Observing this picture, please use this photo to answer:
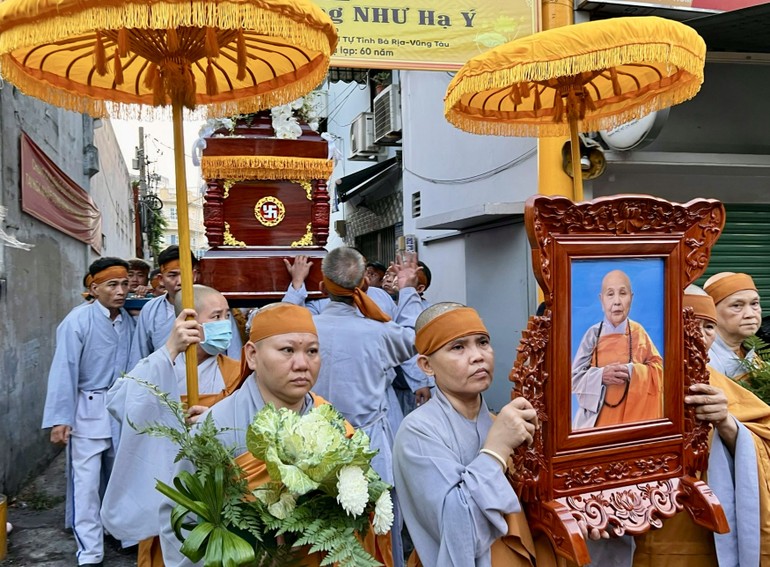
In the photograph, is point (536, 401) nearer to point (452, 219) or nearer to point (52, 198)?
point (452, 219)

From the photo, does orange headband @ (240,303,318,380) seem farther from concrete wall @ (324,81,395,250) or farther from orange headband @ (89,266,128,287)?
concrete wall @ (324,81,395,250)

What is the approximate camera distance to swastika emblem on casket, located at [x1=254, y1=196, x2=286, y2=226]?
402 cm

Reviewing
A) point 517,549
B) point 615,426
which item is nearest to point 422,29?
point 615,426

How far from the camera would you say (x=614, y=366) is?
2041 millimetres

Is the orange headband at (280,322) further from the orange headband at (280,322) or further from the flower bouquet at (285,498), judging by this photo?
the flower bouquet at (285,498)

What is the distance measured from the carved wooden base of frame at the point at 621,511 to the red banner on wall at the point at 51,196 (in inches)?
216

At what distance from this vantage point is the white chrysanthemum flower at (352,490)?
5.57ft

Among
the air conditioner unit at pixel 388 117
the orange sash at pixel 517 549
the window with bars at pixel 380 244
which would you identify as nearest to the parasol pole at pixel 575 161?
the orange sash at pixel 517 549

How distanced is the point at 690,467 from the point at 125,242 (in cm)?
2470

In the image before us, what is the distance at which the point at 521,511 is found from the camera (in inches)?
77.2

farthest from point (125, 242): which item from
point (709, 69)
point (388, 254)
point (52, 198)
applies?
point (709, 69)

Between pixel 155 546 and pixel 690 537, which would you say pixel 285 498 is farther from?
pixel 690 537

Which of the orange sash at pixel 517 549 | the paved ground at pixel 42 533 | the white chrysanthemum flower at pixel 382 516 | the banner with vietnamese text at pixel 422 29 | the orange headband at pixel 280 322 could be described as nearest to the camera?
the white chrysanthemum flower at pixel 382 516

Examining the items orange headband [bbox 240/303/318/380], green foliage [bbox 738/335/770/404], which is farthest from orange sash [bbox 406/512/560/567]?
green foliage [bbox 738/335/770/404]
